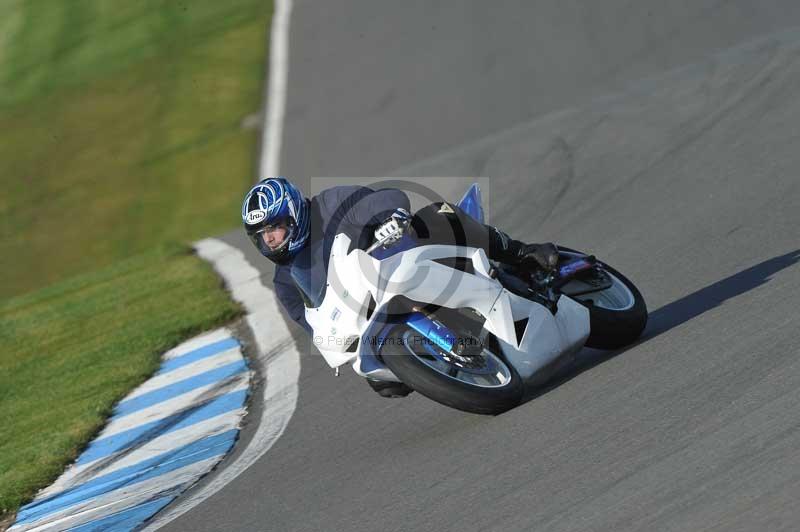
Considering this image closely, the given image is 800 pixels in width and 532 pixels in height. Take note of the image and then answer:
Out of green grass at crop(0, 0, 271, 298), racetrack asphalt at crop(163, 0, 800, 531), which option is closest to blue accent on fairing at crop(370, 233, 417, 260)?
racetrack asphalt at crop(163, 0, 800, 531)

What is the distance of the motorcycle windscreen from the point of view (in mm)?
5879

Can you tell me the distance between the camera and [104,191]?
1552 cm

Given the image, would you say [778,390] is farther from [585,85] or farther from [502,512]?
[585,85]

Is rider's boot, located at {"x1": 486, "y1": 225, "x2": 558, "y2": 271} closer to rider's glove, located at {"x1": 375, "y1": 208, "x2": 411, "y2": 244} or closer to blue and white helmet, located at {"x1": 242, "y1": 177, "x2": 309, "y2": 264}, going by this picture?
rider's glove, located at {"x1": 375, "y1": 208, "x2": 411, "y2": 244}

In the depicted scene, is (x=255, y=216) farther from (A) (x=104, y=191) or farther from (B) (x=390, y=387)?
(A) (x=104, y=191)

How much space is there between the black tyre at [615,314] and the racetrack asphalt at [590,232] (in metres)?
0.10

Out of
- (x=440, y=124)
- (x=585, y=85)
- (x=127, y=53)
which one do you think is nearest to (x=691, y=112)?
(x=585, y=85)

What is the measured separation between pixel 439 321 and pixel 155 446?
8.05 feet

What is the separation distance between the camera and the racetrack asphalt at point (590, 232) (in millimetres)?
4707

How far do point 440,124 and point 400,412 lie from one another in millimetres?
7768

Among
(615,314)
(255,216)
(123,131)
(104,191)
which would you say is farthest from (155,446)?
(123,131)

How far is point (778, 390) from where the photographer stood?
5.07 meters

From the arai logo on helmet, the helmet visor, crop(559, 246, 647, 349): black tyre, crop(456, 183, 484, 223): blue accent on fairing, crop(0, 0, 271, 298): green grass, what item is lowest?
crop(559, 246, 647, 349): black tyre

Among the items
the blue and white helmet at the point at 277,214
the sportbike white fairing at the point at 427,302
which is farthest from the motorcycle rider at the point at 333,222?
the sportbike white fairing at the point at 427,302
